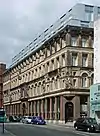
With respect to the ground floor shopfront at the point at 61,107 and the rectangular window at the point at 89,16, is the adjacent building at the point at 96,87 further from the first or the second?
the rectangular window at the point at 89,16

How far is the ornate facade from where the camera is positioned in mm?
66062

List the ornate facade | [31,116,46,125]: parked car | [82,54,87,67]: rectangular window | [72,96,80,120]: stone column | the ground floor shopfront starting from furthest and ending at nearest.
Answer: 1. [82,54,87,67]: rectangular window
2. [31,116,46,125]: parked car
3. the ornate facade
4. the ground floor shopfront
5. [72,96,80,120]: stone column

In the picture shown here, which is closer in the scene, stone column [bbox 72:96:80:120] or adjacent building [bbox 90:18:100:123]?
adjacent building [bbox 90:18:100:123]

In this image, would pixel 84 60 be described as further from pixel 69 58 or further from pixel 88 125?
pixel 88 125

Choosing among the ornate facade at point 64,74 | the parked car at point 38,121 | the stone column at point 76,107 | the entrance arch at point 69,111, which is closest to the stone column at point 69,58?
the ornate facade at point 64,74

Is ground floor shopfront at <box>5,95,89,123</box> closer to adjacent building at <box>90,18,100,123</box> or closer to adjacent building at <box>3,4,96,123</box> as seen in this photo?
adjacent building at <box>3,4,96,123</box>

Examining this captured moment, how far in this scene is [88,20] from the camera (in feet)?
226

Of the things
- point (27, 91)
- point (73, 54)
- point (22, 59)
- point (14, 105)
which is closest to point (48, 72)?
point (73, 54)

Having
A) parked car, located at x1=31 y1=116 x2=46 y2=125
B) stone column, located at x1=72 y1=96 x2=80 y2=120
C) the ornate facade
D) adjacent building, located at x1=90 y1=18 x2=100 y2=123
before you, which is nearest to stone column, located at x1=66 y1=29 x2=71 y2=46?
the ornate facade

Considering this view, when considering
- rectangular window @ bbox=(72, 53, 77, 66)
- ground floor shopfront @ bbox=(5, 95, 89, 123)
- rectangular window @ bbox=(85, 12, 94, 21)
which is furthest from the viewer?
rectangular window @ bbox=(85, 12, 94, 21)

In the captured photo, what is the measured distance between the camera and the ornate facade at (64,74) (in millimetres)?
66062

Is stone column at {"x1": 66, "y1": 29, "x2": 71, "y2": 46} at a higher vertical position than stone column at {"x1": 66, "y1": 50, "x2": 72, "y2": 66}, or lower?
higher

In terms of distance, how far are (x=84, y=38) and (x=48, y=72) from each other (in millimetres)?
12679

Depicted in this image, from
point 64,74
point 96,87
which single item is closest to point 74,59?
point 64,74
